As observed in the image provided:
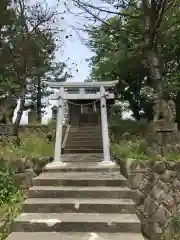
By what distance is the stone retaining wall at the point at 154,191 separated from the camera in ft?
21.9

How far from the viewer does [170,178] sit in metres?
6.86

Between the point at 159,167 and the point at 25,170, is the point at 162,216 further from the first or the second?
the point at 25,170

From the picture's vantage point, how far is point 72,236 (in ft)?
15.6

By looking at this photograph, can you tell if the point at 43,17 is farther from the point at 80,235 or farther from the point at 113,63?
the point at 80,235

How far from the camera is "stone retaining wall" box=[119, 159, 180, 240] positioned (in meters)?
6.66

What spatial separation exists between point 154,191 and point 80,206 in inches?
82.1

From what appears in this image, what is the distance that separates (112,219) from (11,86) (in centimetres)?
1371

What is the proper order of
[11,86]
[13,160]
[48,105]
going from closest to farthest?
1. [13,160]
2. [11,86]
3. [48,105]

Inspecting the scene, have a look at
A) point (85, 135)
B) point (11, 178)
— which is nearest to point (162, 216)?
point (11, 178)

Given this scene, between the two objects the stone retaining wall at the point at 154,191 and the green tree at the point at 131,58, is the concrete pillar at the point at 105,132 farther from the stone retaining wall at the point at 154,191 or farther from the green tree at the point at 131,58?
the green tree at the point at 131,58

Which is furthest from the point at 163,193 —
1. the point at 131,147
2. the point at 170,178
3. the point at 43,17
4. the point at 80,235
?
the point at 43,17

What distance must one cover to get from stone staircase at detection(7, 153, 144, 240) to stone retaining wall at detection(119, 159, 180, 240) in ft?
1.73

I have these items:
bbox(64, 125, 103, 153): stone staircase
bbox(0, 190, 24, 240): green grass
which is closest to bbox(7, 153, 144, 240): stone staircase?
bbox(0, 190, 24, 240): green grass

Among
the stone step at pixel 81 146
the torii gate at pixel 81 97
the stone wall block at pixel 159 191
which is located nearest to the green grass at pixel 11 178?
the torii gate at pixel 81 97
